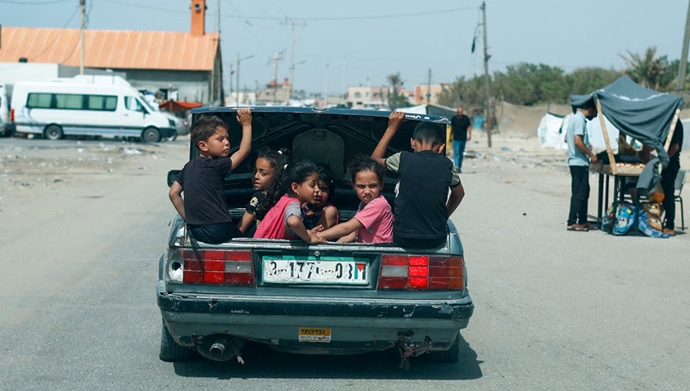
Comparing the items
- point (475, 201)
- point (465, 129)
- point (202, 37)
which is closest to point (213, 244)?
point (475, 201)

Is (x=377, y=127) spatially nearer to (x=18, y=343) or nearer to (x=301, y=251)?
(x=301, y=251)

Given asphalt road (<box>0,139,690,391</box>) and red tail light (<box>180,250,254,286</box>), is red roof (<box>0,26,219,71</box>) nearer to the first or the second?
asphalt road (<box>0,139,690,391</box>)

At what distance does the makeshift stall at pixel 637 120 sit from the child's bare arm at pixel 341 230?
7.96 metres

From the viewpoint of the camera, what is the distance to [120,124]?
40906mm

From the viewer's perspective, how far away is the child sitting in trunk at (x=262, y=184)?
5.86 metres

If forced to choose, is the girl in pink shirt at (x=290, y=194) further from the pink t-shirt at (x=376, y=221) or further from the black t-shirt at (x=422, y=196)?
the black t-shirt at (x=422, y=196)

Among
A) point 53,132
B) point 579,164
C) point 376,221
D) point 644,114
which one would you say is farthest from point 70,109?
point 376,221

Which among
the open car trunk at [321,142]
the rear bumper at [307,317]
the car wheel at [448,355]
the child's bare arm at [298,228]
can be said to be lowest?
the car wheel at [448,355]

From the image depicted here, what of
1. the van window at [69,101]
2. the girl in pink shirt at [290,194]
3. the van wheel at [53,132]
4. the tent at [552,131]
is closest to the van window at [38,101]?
the van window at [69,101]

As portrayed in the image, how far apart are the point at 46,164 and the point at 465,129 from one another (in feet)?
37.2

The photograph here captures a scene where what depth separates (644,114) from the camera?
13.1m

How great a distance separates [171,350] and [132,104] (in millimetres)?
36572

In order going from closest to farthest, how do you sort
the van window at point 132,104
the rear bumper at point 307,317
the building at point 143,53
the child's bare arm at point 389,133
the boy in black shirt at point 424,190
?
the rear bumper at point 307,317, the boy in black shirt at point 424,190, the child's bare arm at point 389,133, the van window at point 132,104, the building at point 143,53

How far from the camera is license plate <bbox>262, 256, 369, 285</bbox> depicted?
16.9 feet
